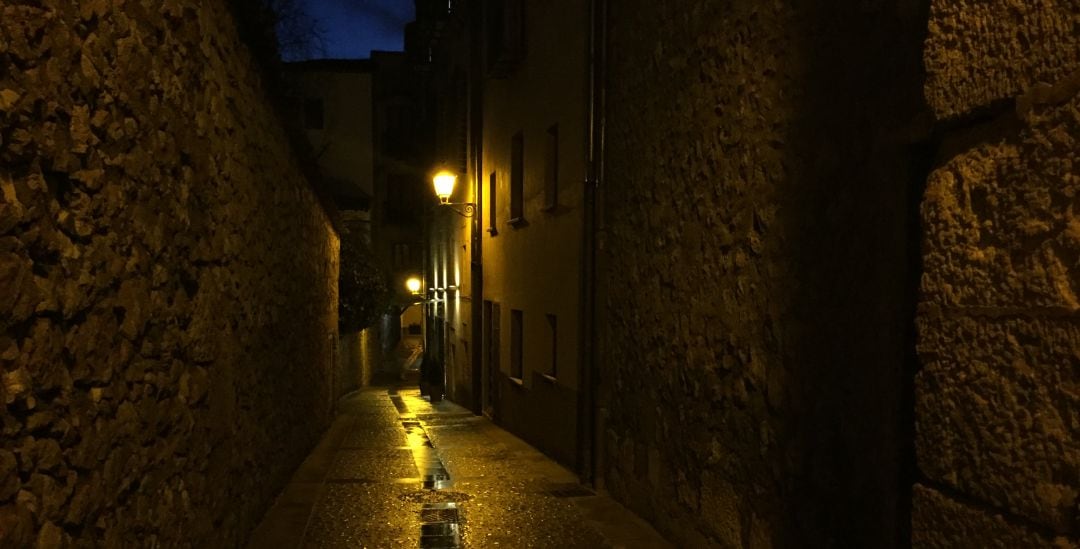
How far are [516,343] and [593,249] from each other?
423cm

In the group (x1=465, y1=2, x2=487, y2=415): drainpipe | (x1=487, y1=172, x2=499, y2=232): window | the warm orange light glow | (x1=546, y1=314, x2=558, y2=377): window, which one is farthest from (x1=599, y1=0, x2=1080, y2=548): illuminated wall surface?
(x1=465, y1=2, x2=487, y2=415): drainpipe

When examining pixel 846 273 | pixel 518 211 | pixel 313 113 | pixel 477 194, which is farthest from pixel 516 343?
pixel 313 113

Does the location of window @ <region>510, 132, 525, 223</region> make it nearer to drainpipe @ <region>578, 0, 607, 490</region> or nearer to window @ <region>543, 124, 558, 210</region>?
window @ <region>543, 124, 558, 210</region>

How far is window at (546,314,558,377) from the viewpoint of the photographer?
839 centimetres

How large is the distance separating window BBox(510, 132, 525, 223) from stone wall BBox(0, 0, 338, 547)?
555 centimetres

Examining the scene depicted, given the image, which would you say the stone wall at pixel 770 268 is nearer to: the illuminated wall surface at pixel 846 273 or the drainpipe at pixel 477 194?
the illuminated wall surface at pixel 846 273

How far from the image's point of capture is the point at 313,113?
86.0 feet

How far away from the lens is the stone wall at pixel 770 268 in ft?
9.11

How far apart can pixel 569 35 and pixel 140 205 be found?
599cm

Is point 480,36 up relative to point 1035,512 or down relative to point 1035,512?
up

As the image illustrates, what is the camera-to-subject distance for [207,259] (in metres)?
3.79

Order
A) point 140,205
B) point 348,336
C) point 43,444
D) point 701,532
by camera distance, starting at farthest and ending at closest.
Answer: point 348,336
point 701,532
point 140,205
point 43,444

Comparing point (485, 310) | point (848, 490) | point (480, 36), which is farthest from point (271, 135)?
point (480, 36)

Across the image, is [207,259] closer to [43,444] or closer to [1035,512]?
[43,444]
